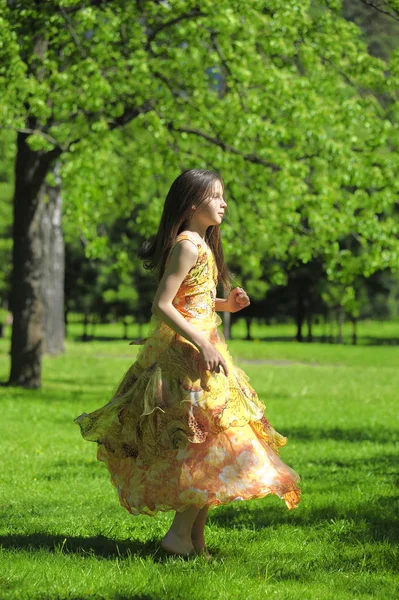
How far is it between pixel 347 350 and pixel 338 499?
2968 cm

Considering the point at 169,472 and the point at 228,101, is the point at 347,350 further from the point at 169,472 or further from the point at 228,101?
the point at 169,472

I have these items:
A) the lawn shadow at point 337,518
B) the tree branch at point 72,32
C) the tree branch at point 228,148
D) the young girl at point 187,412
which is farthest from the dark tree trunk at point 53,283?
the young girl at point 187,412

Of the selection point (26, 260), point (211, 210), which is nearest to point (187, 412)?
point (211, 210)

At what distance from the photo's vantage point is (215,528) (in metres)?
6.02

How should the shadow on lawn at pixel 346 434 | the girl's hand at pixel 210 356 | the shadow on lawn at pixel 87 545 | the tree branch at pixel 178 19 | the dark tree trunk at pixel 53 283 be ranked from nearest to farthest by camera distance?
the girl's hand at pixel 210 356
the shadow on lawn at pixel 87 545
the shadow on lawn at pixel 346 434
the tree branch at pixel 178 19
the dark tree trunk at pixel 53 283

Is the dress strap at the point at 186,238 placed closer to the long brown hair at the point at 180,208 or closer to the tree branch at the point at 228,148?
the long brown hair at the point at 180,208

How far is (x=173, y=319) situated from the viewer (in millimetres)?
4684

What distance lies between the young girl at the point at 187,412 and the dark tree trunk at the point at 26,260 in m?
10.0

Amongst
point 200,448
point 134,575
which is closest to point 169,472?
point 200,448

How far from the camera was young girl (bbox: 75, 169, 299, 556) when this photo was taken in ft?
15.4

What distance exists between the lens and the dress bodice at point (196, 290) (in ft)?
16.3

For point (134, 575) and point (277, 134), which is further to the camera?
point (277, 134)

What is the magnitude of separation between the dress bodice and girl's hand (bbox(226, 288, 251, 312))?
0.72 ft

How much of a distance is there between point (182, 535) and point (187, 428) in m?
0.64
